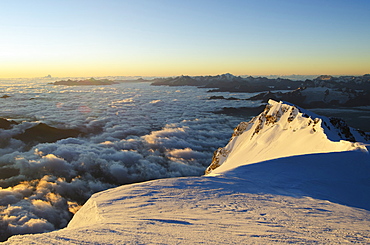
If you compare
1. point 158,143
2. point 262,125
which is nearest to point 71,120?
point 158,143

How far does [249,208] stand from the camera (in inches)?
314

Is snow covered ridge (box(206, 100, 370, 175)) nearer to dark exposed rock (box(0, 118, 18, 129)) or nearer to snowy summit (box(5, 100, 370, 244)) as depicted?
snowy summit (box(5, 100, 370, 244))

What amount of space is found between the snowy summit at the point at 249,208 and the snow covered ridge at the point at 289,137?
149cm

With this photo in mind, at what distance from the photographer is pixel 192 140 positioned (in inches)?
3172

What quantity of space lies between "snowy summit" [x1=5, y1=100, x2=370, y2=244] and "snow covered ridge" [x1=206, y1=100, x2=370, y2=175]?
4.89 ft

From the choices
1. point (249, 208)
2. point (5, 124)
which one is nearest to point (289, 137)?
point (249, 208)

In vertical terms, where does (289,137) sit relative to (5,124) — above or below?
above

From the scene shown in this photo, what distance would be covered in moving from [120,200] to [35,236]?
4112 millimetres

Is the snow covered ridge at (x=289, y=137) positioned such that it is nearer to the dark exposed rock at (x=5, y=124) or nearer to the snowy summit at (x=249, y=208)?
the snowy summit at (x=249, y=208)

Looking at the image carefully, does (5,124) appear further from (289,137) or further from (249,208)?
(249,208)

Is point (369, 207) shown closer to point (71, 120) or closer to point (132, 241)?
point (132, 241)

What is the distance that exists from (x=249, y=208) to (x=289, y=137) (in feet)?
59.5

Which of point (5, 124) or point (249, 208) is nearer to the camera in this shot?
point (249, 208)

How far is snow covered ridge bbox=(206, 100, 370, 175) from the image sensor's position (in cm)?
1774
